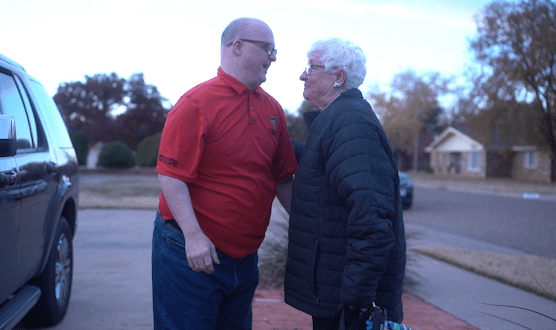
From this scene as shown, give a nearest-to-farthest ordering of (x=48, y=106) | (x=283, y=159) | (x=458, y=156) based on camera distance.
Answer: (x=283, y=159), (x=48, y=106), (x=458, y=156)

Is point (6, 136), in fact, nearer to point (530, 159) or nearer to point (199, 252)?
point (199, 252)

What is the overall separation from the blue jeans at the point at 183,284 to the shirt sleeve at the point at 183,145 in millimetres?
292

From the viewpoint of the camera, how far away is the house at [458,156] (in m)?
42.2

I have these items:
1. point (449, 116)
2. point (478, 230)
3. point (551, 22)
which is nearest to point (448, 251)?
point (478, 230)

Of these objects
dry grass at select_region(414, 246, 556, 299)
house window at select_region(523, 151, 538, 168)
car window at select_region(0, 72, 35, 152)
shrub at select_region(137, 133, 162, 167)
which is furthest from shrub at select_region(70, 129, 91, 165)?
house window at select_region(523, 151, 538, 168)

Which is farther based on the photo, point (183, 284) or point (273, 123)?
point (273, 123)

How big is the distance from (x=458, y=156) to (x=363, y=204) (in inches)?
1871

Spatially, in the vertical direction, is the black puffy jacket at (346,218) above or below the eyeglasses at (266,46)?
below

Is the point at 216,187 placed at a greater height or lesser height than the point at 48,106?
lesser

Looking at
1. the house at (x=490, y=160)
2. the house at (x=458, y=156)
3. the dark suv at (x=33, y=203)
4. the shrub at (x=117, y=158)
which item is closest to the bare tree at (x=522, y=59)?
the house at (x=490, y=160)

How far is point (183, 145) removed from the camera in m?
2.19

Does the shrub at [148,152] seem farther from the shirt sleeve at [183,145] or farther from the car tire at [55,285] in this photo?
the shirt sleeve at [183,145]

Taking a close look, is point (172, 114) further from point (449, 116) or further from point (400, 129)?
point (449, 116)

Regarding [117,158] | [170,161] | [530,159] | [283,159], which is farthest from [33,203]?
[530,159]
